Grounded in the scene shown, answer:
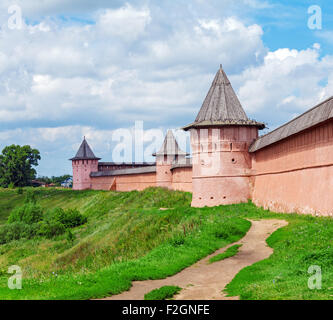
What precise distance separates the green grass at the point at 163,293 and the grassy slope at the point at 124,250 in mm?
721

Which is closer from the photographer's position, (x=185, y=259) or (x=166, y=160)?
(x=185, y=259)

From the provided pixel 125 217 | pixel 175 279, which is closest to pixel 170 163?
pixel 125 217

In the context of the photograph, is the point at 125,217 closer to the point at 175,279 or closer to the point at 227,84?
the point at 227,84

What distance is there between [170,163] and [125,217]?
13758mm

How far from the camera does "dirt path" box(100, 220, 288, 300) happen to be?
7.42 meters

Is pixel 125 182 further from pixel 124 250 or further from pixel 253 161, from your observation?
pixel 124 250

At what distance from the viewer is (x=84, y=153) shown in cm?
5662

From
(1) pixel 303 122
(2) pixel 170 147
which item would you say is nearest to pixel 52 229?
(2) pixel 170 147

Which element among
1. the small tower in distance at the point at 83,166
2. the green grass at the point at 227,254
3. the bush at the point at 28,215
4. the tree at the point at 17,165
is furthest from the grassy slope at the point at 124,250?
the tree at the point at 17,165

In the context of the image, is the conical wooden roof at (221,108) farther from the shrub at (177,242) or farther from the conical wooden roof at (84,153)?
the conical wooden roof at (84,153)

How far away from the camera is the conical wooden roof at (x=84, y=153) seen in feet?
185

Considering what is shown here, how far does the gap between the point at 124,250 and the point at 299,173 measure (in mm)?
6765

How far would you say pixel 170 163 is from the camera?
123ft

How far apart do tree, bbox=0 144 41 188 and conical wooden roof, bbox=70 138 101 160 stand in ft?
57.4
